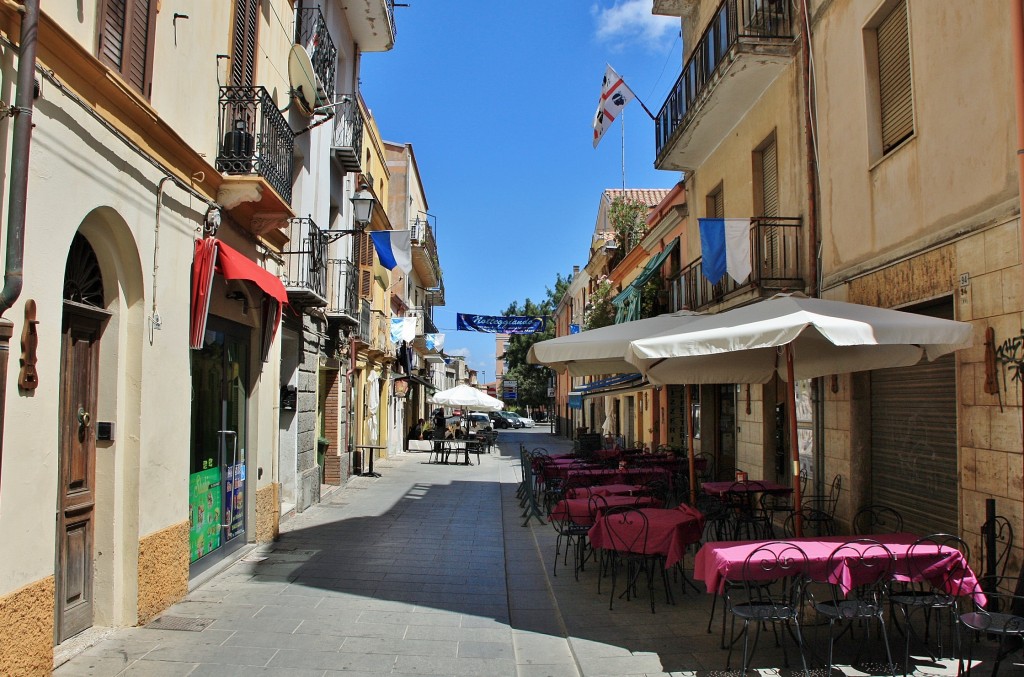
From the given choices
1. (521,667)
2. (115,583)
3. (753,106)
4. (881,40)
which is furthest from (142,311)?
(753,106)

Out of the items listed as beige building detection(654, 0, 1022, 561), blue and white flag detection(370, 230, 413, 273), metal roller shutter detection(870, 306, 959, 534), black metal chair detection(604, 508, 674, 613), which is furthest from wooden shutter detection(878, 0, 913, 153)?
blue and white flag detection(370, 230, 413, 273)

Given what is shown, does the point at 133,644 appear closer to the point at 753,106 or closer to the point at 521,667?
the point at 521,667

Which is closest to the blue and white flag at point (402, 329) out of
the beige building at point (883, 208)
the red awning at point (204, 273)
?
the beige building at point (883, 208)

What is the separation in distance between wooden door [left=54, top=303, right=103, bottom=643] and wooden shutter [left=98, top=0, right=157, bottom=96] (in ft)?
6.19

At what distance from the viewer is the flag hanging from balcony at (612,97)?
50.7 feet

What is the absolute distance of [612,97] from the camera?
15.6 m

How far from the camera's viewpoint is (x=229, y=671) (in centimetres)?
479

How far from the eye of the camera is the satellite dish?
33.2 ft

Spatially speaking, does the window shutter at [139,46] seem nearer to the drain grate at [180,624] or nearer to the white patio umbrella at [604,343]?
the drain grate at [180,624]

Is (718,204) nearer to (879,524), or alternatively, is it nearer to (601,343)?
(601,343)

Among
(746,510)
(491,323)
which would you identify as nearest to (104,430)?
(746,510)

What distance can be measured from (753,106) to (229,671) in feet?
36.9

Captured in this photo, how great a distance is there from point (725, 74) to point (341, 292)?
27.5 ft

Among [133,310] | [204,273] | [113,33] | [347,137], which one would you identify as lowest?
[133,310]
